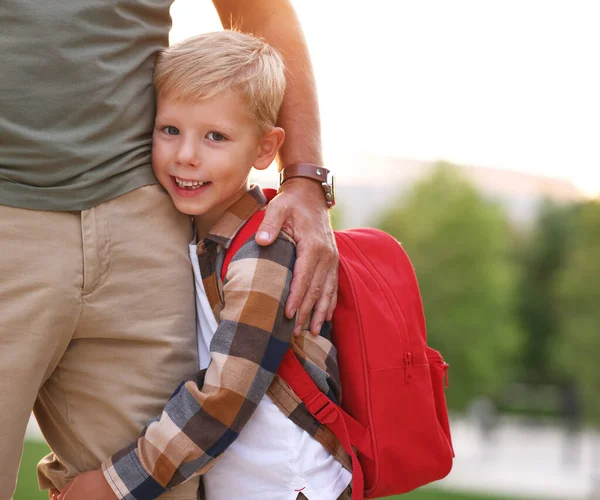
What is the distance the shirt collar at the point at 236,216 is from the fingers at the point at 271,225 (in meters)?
0.07

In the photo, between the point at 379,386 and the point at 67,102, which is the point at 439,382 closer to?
the point at 379,386

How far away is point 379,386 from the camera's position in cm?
234

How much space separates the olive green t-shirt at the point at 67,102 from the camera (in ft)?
6.75

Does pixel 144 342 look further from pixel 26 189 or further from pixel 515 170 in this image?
pixel 515 170

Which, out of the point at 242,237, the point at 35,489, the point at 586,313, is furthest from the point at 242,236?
the point at 586,313

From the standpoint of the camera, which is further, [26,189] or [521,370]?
[521,370]

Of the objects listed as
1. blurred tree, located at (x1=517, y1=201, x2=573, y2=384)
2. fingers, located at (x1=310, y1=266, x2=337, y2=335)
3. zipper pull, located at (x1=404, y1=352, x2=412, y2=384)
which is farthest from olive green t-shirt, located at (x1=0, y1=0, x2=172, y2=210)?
blurred tree, located at (x1=517, y1=201, x2=573, y2=384)

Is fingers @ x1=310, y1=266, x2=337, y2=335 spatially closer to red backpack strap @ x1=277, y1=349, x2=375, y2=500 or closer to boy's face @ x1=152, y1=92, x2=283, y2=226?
red backpack strap @ x1=277, y1=349, x2=375, y2=500

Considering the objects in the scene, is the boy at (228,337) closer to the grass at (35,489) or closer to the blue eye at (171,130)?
the blue eye at (171,130)

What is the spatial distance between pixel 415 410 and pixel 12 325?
1.07 metres

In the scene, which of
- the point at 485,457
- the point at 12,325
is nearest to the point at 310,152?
the point at 12,325

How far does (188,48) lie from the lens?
237 centimetres

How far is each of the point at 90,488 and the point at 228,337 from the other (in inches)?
19.7

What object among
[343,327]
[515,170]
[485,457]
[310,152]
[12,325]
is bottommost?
[485,457]
